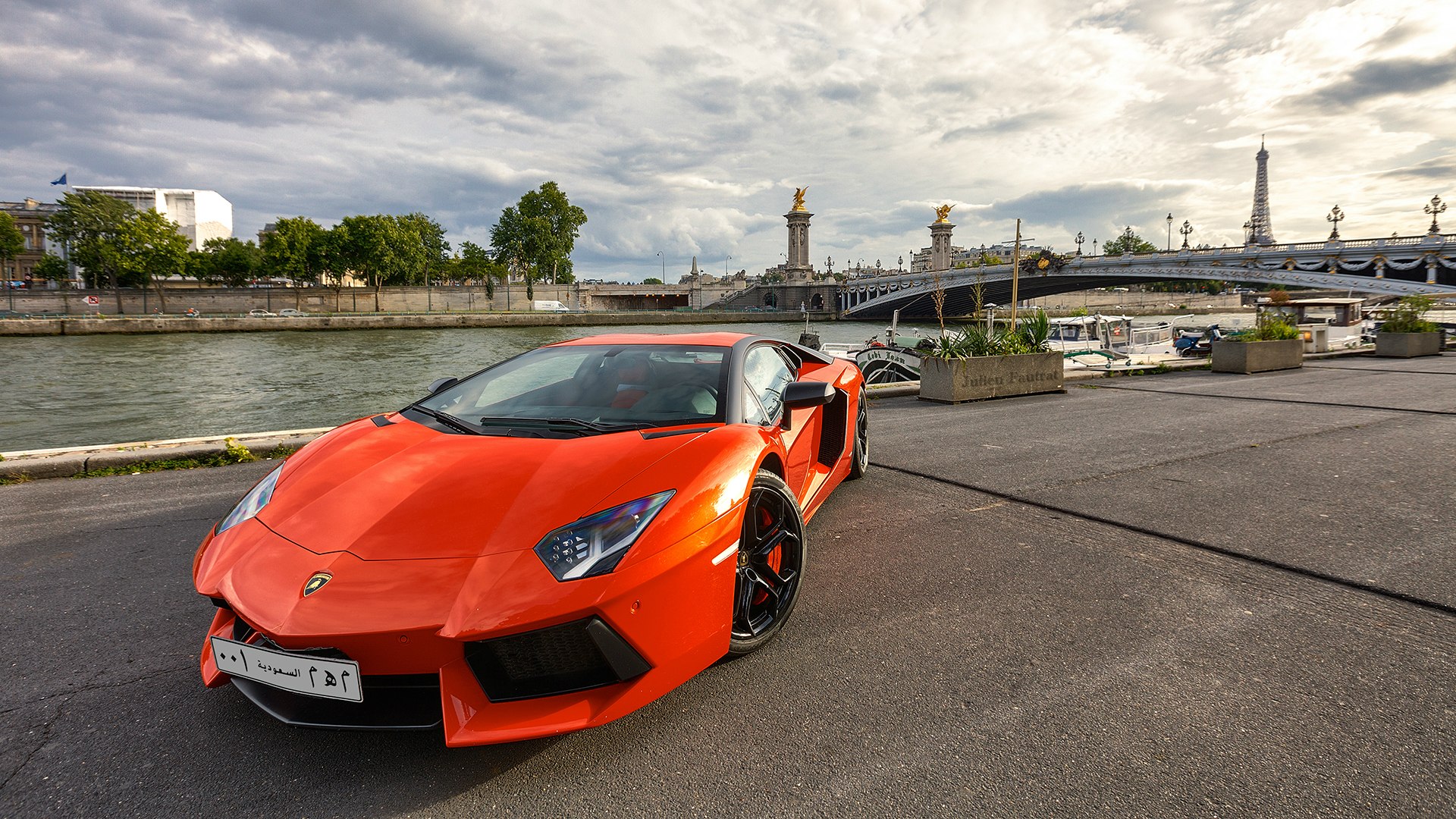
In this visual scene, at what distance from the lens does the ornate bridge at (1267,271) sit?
45.0 meters

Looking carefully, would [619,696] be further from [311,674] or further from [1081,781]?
[1081,781]

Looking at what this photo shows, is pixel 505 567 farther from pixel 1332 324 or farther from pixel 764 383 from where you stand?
pixel 1332 324

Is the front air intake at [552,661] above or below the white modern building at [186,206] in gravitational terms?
below

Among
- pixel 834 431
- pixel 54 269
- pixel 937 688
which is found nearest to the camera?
pixel 937 688

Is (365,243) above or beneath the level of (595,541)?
above

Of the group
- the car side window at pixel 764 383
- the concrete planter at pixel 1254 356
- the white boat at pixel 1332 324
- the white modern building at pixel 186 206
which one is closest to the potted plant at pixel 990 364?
the concrete planter at pixel 1254 356

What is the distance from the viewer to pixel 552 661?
1.82 metres

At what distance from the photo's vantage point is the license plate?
5.65ft

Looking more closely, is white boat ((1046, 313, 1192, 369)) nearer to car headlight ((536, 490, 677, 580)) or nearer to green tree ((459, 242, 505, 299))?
car headlight ((536, 490, 677, 580))

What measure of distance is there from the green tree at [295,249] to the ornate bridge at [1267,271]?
6240 centimetres

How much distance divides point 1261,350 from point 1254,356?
0.96 feet

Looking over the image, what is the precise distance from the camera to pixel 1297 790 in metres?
1.81

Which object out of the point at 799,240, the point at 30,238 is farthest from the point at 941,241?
the point at 30,238

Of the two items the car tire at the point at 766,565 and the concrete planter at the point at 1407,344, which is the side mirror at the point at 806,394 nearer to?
the car tire at the point at 766,565
